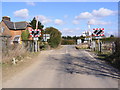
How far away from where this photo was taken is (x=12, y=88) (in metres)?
5.57

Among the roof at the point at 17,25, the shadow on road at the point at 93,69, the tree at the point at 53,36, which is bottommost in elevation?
the shadow on road at the point at 93,69

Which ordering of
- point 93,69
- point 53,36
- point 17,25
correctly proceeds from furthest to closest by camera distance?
point 17,25
point 53,36
point 93,69

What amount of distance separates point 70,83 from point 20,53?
8140mm

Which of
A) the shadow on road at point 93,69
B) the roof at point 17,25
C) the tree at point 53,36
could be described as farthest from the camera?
the roof at point 17,25

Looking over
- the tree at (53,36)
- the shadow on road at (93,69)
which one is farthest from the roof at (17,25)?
the shadow on road at (93,69)

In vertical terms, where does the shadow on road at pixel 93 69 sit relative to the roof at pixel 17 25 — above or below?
below

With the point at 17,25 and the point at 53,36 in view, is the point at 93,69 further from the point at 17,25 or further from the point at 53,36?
the point at 17,25

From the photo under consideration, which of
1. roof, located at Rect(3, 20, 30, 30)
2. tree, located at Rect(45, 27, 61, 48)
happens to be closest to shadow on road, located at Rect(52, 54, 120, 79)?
tree, located at Rect(45, 27, 61, 48)

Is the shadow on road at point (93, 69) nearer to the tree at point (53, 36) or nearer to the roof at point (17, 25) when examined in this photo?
the tree at point (53, 36)

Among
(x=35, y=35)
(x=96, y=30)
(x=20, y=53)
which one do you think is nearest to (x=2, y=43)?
(x=20, y=53)

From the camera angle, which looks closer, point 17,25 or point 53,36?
point 53,36

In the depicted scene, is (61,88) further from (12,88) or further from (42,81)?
(12,88)

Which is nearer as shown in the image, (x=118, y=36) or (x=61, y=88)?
(x=61, y=88)

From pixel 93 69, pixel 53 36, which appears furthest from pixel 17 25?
pixel 93 69
